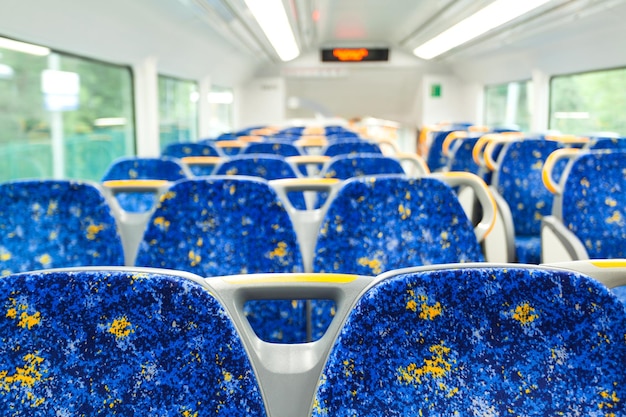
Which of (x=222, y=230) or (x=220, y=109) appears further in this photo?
(x=220, y=109)

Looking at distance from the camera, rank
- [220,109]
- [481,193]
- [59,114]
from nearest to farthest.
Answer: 1. [481,193]
2. [59,114]
3. [220,109]

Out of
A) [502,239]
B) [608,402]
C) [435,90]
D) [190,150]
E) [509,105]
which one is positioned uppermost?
[435,90]

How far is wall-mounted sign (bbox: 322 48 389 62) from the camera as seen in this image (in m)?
15.0

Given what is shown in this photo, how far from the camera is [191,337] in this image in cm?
94

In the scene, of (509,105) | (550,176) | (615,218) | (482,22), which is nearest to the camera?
(615,218)

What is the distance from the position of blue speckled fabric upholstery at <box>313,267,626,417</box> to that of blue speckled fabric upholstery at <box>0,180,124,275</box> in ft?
4.48

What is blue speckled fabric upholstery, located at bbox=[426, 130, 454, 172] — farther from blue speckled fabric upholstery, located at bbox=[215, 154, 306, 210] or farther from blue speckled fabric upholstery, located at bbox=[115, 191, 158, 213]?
blue speckled fabric upholstery, located at bbox=[115, 191, 158, 213]

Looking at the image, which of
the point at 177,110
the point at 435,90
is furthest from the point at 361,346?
the point at 435,90

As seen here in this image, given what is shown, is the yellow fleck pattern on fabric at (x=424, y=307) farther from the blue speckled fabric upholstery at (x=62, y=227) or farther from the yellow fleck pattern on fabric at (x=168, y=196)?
the blue speckled fabric upholstery at (x=62, y=227)

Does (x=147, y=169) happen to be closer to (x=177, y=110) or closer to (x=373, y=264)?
(x=373, y=264)

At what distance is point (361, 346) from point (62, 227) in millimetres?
1480

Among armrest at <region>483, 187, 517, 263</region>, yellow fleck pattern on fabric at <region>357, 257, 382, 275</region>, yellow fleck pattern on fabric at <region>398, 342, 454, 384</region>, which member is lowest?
armrest at <region>483, 187, 517, 263</region>

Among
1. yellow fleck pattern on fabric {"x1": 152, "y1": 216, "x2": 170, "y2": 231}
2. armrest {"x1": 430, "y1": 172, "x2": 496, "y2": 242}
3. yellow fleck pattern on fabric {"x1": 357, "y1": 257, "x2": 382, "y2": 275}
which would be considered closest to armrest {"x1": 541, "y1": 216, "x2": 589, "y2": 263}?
armrest {"x1": 430, "y1": 172, "x2": 496, "y2": 242}

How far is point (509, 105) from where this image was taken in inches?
516
